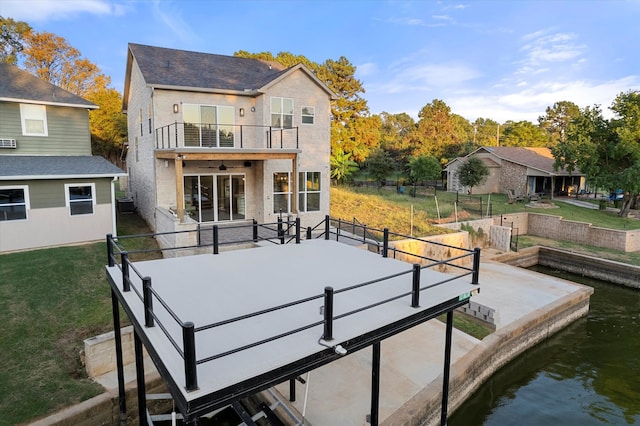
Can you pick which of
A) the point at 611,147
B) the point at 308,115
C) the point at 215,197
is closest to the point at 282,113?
the point at 308,115

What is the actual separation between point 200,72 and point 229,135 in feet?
11.0

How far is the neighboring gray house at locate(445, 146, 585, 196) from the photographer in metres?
35.2

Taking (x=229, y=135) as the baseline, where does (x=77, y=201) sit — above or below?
below

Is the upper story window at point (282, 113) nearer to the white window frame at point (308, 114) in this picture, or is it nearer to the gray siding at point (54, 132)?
the white window frame at point (308, 114)

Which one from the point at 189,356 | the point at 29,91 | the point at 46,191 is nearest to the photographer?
the point at 189,356

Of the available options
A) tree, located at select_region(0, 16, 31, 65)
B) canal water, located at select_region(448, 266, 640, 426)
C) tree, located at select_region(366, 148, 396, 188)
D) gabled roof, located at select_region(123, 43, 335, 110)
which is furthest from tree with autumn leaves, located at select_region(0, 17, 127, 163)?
canal water, located at select_region(448, 266, 640, 426)

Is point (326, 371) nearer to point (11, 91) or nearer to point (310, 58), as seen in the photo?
point (11, 91)

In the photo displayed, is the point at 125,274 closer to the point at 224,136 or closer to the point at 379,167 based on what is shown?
the point at 224,136

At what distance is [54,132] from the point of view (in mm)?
15797

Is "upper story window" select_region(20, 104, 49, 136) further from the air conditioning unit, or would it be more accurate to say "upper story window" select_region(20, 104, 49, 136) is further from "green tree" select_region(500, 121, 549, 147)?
"green tree" select_region(500, 121, 549, 147)

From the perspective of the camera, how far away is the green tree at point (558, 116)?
7231 cm

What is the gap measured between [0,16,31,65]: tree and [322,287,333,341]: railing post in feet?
144

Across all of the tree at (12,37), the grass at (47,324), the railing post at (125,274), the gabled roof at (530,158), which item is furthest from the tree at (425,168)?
the tree at (12,37)

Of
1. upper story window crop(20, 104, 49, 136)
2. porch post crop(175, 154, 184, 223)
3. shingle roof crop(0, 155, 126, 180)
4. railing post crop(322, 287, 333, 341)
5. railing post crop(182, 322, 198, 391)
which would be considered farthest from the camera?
upper story window crop(20, 104, 49, 136)
